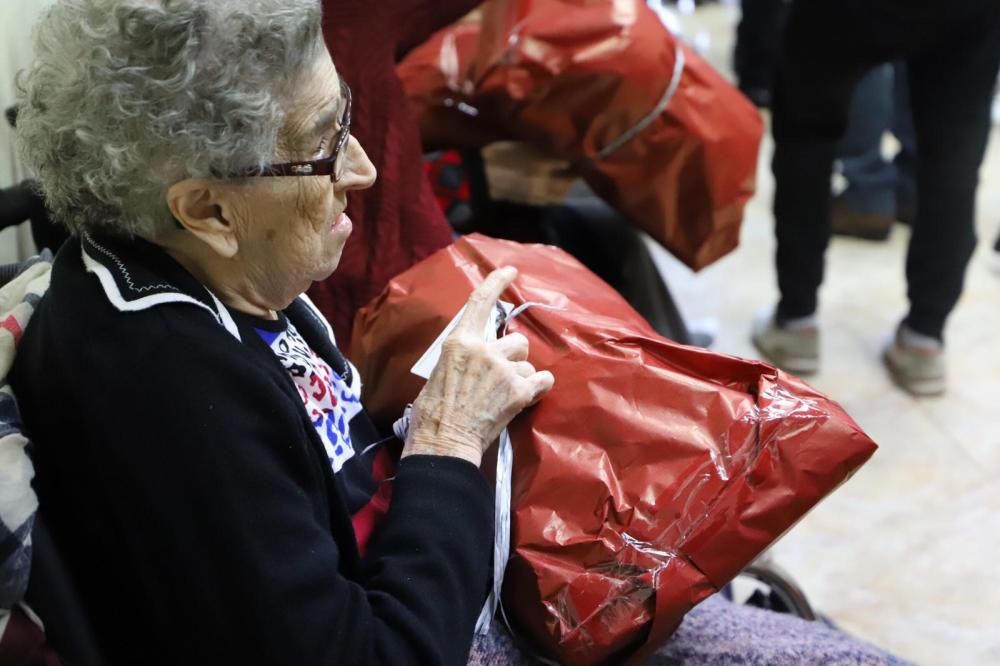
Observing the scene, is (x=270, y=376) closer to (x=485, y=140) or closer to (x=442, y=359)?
(x=442, y=359)

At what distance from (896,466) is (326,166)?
5.70 feet

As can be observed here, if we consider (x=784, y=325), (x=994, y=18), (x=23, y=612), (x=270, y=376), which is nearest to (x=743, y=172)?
(x=994, y=18)

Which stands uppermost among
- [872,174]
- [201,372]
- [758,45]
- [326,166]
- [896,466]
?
[326,166]

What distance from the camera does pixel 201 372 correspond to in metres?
0.83

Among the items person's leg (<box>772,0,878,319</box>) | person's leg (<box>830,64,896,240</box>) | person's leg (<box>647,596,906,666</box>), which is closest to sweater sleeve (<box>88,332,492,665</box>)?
person's leg (<box>647,596,906,666</box>)

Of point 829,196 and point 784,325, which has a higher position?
point 829,196

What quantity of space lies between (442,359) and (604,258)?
935 millimetres

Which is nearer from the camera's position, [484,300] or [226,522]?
[226,522]

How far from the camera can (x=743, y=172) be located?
1.88m

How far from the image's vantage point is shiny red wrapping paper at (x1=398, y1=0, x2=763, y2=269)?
1.76 metres

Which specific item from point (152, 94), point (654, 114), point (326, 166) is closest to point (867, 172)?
point (654, 114)

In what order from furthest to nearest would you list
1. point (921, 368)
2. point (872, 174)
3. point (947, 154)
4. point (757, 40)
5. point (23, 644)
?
point (757, 40), point (872, 174), point (921, 368), point (947, 154), point (23, 644)

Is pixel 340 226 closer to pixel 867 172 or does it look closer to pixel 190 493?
pixel 190 493

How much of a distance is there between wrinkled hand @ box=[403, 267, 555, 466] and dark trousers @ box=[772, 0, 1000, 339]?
131 cm
